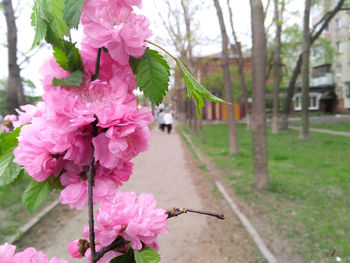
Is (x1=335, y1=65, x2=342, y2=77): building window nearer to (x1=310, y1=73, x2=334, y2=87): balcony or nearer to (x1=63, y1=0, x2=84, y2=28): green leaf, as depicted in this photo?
(x1=310, y1=73, x2=334, y2=87): balcony

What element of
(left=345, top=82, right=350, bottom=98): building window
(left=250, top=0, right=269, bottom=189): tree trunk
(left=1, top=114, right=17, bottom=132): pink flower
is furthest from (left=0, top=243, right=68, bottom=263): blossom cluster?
(left=345, top=82, right=350, bottom=98): building window

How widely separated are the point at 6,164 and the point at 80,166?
0.94 ft

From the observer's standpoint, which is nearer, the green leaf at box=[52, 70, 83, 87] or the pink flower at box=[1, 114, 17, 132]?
the green leaf at box=[52, 70, 83, 87]

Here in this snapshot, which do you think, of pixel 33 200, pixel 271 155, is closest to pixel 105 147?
pixel 33 200

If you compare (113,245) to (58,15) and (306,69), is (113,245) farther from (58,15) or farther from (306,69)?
(306,69)

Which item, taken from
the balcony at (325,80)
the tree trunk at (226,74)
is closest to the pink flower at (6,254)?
the tree trunk at (226,74)

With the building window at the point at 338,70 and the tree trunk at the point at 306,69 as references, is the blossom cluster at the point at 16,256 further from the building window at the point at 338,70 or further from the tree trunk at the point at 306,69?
the building window at the point at 338,70

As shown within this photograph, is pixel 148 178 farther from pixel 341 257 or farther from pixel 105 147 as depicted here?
pixel 105 147

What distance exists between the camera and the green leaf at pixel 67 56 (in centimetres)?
78

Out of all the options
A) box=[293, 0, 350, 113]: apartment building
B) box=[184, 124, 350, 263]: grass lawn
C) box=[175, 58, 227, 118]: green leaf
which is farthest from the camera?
box=[293, 0, 350, 113]: apartment building

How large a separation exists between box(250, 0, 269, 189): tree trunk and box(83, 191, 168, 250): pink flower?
527 centimetres

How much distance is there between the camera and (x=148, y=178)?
8359 millimetres

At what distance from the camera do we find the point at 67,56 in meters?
0.78

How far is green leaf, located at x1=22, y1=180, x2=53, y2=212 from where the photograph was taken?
2.82ft
